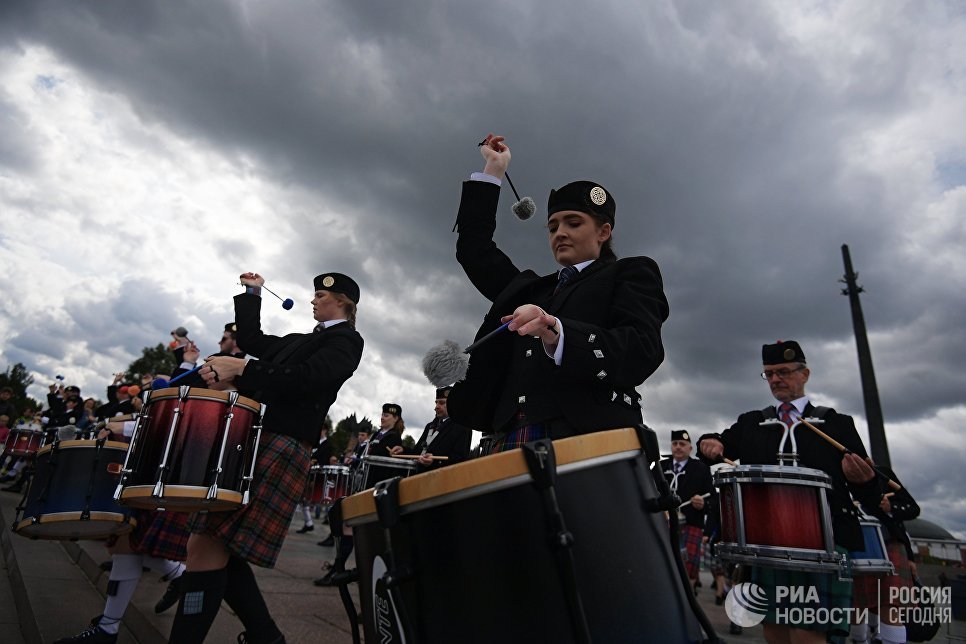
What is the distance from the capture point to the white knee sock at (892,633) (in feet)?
14.9

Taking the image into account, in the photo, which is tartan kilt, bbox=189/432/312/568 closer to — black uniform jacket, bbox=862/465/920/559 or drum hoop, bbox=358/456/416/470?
drum hoop, bbox=358/456/416/470

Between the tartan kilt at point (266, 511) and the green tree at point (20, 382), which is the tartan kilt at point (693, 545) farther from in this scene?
the green tree at point (20, 382)

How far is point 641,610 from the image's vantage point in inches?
47.1

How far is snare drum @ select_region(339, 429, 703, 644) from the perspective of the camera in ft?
3.70

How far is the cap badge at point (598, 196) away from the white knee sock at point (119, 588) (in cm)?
333

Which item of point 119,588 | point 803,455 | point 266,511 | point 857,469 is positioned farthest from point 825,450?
point 119,588

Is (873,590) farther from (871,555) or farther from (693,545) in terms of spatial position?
(693,545)

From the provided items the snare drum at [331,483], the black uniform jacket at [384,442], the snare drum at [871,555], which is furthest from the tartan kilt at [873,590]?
the snare drum at [331,483]

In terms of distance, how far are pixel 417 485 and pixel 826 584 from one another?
3.15m

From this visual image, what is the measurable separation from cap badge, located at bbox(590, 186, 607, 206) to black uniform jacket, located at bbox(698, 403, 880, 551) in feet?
7.94

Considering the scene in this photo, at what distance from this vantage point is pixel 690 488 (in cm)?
915

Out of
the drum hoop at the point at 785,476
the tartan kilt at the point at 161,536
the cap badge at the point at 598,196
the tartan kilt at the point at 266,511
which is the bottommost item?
the tartan kilt at the point at 161,536

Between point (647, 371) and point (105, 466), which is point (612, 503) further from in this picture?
point (105, 466)

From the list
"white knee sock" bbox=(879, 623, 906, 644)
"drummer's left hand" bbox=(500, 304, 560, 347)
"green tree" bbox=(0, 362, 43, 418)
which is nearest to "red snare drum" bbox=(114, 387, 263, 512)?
"drummer's left hand" bbox=(500, 304, 560, 347)
